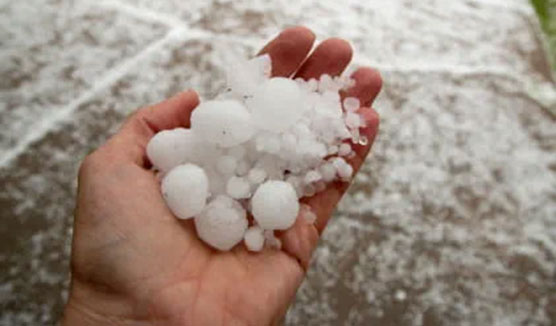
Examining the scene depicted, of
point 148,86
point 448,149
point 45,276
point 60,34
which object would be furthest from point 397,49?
point 45,276

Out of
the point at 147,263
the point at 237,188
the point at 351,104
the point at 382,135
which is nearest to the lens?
the point at 147,263

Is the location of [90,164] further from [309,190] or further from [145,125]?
[309,190]

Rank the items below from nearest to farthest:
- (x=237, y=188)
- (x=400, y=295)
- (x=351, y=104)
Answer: (x=237, y=188), (x=351, y=104), (x=400, y=295)

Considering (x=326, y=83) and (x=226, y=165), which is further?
(x=326, y=83)

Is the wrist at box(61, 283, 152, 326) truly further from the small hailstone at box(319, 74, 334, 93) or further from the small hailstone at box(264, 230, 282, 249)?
the small hailstone at box(319, 74, 334, 93)

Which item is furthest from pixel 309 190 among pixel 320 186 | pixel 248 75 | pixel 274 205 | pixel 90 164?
Result: pixel 90 164

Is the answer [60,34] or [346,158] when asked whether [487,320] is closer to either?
[346,158]
